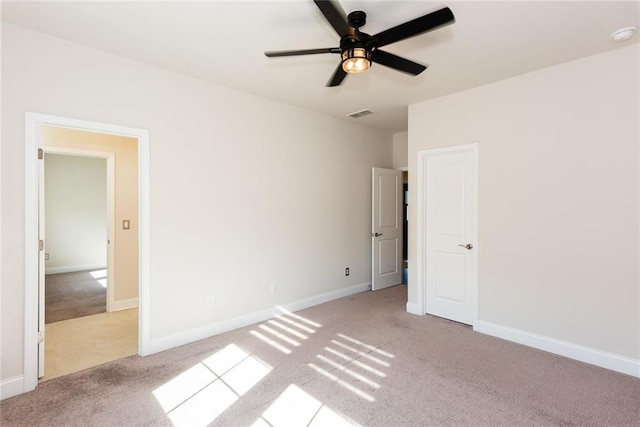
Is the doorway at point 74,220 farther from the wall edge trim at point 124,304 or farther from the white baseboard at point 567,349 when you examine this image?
the white baseboard at point 567,349

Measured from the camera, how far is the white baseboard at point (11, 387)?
2.29m

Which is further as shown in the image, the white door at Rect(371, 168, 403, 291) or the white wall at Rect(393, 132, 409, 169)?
the white wall at Rect(393, 132, 409, 169)

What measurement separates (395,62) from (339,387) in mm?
2458

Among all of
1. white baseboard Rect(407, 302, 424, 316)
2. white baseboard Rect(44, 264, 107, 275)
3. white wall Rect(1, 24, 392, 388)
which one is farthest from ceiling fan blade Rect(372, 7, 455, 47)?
white baseboard Rect(44, 264, 107, 275)

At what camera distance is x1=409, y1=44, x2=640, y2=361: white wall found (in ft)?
8.84

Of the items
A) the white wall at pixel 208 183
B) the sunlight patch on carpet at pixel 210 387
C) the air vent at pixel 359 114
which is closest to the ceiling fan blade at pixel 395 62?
the white wall at pixel 208 183

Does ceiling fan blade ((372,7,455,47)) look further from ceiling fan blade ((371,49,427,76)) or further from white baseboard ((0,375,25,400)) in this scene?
white baseboard ((0,375,25,400))

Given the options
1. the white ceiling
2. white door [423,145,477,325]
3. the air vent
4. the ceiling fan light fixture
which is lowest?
white door [423,145,477,325]

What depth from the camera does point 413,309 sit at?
4156 mm

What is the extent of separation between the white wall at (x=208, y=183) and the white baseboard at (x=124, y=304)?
5.82 ft

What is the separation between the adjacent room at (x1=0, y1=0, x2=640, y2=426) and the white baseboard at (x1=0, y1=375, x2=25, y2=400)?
0.01 metres

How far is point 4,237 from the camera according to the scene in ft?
7.68

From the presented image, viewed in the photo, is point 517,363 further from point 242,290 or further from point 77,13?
point 77,13

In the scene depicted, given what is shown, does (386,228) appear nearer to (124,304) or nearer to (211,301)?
(211,301)
